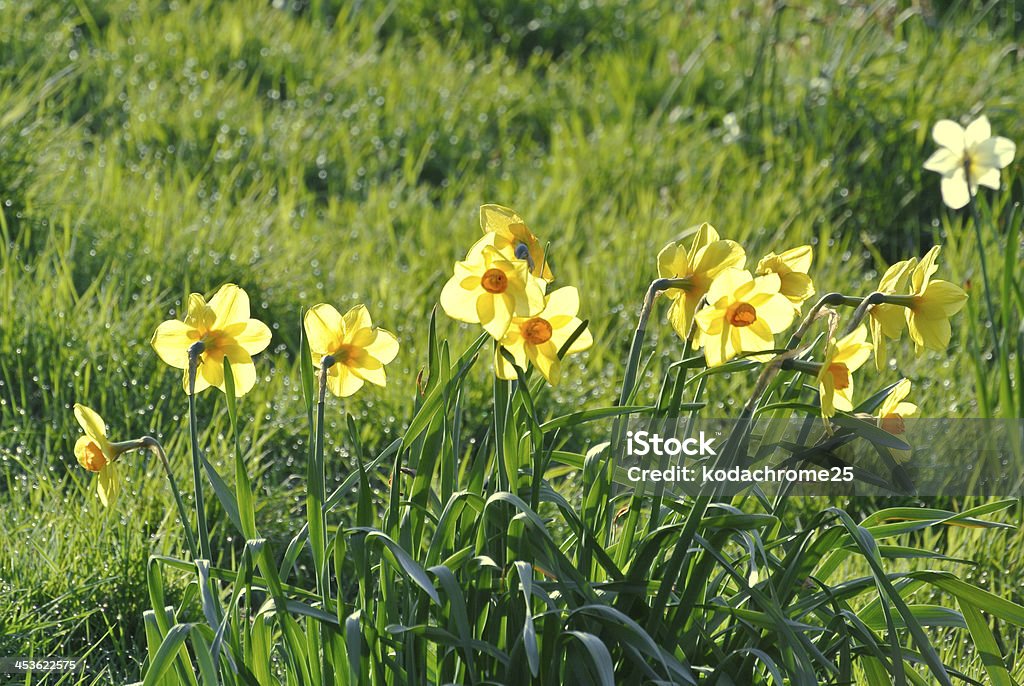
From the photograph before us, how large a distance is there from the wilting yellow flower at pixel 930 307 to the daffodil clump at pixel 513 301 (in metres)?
0.36

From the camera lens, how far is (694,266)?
46.4 inches

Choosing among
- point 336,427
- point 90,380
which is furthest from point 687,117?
point 90,380

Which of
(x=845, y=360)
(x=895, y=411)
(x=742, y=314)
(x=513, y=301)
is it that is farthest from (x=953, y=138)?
(x=513, y=301)

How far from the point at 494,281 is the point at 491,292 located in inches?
0.5

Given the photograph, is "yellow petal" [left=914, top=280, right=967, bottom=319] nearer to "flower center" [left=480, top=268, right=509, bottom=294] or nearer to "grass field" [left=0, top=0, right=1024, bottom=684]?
"grass field" [left=0, top=0, right=1024, bottom=684]

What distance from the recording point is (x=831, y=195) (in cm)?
322

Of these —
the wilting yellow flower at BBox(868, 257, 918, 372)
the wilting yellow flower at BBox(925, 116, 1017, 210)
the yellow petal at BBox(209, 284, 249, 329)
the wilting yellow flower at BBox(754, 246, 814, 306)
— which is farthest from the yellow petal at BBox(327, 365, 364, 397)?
the wilting yellow flower at BBox(925, 116, 1017, 210)

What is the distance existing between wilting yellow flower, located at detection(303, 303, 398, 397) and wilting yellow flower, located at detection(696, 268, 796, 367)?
0.37 metres

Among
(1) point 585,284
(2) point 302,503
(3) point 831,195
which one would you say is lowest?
(2) point 302,503

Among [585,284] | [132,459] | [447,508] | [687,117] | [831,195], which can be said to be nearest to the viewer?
[447,508]

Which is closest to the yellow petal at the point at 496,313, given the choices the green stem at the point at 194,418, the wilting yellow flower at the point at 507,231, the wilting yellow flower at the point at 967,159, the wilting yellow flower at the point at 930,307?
the wilting yellow flower at the point at 507,231

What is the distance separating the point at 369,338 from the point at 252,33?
2.84 meters

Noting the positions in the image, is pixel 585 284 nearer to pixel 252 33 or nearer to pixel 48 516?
pixel 48 516

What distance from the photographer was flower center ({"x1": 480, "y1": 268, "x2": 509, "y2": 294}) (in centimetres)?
112
